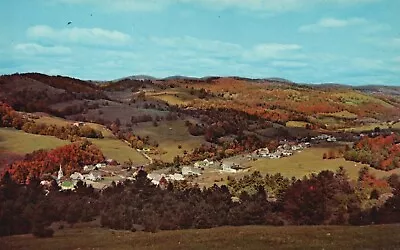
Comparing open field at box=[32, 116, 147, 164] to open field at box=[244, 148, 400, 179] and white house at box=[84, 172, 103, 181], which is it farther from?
open field at box=[244, 148, 400, 179]

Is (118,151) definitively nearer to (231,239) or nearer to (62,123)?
(62,123)

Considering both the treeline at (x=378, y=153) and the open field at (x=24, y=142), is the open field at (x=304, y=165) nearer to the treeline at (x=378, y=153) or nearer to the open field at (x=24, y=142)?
the treeline at (x=378, y=153)

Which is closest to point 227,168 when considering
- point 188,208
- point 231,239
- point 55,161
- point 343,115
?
point 55,161

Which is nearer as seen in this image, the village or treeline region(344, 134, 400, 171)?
treeline region(344, 134, 400, 171)

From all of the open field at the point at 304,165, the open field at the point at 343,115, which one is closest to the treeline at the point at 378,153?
the open field at the point at 304,165

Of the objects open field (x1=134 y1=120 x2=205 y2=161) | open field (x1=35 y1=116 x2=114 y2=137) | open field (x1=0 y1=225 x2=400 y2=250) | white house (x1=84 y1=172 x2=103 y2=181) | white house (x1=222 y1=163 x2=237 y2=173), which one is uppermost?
open field (x1=35 y1=116 x2=114 y2=137)

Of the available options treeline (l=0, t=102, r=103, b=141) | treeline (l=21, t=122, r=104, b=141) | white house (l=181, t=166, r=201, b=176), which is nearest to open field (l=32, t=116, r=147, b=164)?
treeline (l=21, t=122, r=104, b=141)

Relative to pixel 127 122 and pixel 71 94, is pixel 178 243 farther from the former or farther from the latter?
pixel 71 94
